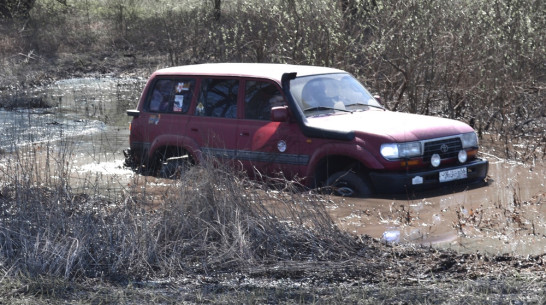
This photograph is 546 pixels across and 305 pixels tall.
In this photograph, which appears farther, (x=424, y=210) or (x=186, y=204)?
(x=424, y=210)

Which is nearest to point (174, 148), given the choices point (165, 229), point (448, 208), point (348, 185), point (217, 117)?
point (217, 117)

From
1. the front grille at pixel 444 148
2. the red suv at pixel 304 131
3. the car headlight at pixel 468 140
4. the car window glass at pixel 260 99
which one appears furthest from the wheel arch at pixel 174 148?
the car headlight at pixel 468 140

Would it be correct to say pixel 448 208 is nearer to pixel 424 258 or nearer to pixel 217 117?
pixel 424 258

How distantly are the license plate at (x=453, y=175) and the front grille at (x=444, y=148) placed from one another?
0.18m

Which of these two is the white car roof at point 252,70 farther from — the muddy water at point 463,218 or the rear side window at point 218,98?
the muddy water at point 463,218

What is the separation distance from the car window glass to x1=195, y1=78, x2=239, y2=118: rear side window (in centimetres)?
19

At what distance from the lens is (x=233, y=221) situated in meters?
6.90

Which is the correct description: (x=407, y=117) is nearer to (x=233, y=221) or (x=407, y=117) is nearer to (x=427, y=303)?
(x=233, y=221)

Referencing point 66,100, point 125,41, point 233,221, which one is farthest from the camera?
point 125,41

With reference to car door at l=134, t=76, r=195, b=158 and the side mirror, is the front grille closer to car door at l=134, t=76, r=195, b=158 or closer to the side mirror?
the side mirror

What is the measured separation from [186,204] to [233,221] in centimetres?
45

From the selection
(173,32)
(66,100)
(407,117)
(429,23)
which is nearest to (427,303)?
(407,117)

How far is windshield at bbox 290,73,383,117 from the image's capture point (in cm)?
998

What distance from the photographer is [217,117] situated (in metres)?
10.5
